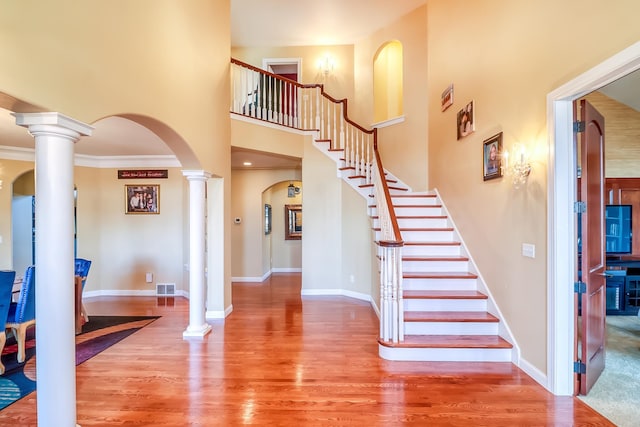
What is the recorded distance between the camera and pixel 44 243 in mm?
1882

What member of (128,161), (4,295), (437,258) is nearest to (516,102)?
(437,258)

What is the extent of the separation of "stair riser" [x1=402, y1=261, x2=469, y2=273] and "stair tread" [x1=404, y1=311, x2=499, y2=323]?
65 centimetres

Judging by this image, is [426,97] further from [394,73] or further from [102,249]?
[102,249]

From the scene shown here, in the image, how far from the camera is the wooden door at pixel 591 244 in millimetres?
2482

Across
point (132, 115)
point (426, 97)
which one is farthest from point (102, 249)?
point (426, 97)

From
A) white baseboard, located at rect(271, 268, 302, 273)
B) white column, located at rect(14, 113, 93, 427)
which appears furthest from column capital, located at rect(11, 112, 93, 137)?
white baseboard, located at rect(271, 268, 302, 273)

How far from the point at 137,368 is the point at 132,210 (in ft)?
13.0

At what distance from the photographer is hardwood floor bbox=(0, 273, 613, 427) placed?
231 centimetres

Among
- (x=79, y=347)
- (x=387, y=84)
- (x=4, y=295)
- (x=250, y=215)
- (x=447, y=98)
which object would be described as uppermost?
(x=387, y=84)

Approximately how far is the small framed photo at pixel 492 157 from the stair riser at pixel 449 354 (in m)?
1.78

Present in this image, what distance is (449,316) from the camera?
3.46 m

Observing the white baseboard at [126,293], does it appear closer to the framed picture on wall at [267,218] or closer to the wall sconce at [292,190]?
the framed picture on wall at [267,218]

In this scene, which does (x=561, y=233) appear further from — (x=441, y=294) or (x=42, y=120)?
(x=42, y=120)

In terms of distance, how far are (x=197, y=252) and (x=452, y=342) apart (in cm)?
312
